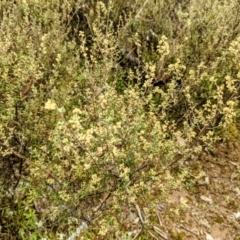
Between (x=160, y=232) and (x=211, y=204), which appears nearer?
(x=160, y=232)

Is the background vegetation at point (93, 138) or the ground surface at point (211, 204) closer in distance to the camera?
the background vegetation at point (93, 138)

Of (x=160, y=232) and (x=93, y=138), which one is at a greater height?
(x=93, y=138)

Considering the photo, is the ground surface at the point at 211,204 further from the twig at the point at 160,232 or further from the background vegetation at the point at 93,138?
the background vegetation at the point at 93,138

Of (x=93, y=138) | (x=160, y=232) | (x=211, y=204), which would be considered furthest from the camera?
(x=211, y=204)

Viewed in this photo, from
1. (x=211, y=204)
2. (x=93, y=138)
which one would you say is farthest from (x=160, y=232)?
(x=93, y=138)

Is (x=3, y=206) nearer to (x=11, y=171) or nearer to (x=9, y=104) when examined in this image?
(x=11, y=171)

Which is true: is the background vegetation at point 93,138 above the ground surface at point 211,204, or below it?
above

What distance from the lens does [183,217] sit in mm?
3203

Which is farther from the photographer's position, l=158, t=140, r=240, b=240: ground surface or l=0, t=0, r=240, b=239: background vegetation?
l=158, t=140, r=240, b=240: ground surface

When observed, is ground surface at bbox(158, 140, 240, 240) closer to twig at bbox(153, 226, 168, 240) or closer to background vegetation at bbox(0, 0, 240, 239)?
twig at bbox(153, 226, 168, 240)

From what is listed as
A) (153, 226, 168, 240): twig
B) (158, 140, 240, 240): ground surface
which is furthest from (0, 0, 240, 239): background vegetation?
(158, 140, 240, 240): ground surface

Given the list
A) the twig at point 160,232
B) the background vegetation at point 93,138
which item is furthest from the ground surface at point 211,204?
the background vegetation at point 93,138

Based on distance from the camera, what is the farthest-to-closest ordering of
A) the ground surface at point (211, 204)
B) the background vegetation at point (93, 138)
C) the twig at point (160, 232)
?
the ground surface at point (211, 204) → the twig at point (160, 232) → the background vegetation at point (93, 138)

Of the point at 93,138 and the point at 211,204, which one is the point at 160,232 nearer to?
the point at 211,204
